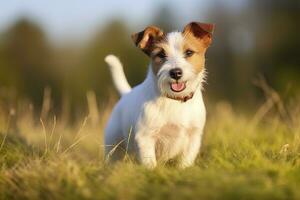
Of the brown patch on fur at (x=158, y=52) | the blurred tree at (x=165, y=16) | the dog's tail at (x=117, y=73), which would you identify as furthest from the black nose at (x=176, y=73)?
the blurred tree at (x=165, y=16)

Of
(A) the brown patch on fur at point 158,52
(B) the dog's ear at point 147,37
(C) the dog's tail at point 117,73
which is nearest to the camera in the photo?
(A) the brown patch on fur at point 158,52

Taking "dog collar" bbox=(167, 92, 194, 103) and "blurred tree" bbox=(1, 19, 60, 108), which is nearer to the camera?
"dog collar" bbox=(167, 92, 194, 103)

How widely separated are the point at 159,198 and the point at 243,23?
30.9 metres

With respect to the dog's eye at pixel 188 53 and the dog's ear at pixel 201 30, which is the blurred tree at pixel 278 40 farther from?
the dog's eye at pixel 188 53

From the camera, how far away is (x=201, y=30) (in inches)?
239

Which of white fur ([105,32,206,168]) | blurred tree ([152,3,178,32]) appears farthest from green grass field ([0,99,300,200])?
blurred tree ([152,3,178,32])

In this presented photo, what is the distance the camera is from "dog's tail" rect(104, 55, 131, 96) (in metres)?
7.45

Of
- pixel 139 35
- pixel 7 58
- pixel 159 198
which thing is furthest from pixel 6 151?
pixel 7 58

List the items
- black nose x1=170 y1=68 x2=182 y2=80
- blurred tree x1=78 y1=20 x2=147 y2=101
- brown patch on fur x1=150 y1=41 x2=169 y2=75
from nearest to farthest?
black nose x1=170 y1=68 x2=182 y2=80 → brown patch on fur x1=150 y1=41 x2=169 y2=75 → blurred tree x1=78 y1=20 x2=147 y2=101

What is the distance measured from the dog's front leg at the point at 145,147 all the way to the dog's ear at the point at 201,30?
3.38 feet

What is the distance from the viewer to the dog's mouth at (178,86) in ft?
19.0

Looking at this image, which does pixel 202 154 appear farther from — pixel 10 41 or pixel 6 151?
pixel 10 41

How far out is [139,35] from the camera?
6.17m

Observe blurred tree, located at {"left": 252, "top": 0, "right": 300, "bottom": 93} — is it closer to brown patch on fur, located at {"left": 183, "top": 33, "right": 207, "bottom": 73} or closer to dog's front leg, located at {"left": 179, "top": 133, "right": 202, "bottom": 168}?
brown patch on fur, located at {"left": 183, "top": 33, "right": 207, "bottom": 73}
